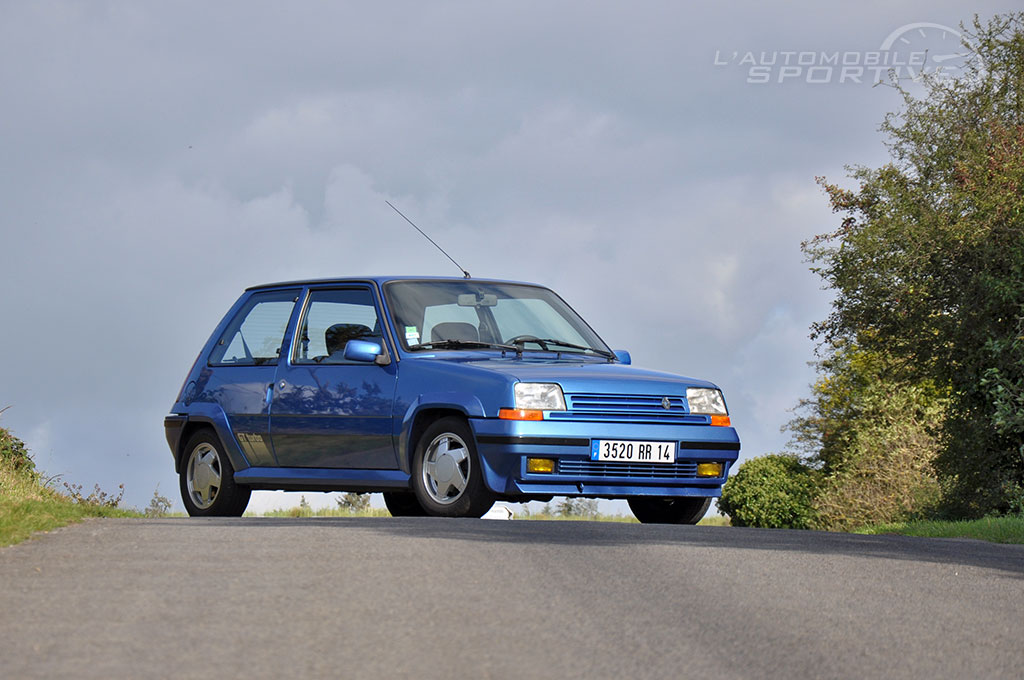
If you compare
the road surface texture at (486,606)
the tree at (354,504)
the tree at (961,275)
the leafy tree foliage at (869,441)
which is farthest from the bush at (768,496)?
the road surface texture at (486,606)

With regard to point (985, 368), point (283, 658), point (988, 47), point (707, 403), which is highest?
point (988, 47)

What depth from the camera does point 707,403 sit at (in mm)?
11438

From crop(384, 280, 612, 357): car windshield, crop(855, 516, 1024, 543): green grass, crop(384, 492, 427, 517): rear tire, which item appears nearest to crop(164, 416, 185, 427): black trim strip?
crop(384, 492, 427, 517): rear tire

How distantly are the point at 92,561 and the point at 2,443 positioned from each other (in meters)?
9.41

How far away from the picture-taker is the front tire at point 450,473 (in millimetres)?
10672

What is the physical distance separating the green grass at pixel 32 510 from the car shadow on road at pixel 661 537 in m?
0.90

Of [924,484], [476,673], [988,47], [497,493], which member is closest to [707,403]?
[497,493]

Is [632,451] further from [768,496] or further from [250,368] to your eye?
[768,496]

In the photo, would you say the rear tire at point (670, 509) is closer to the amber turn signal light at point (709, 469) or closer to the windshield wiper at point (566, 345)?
the amber turn signal light at point (709, 469)

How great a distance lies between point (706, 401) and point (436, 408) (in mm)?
2163

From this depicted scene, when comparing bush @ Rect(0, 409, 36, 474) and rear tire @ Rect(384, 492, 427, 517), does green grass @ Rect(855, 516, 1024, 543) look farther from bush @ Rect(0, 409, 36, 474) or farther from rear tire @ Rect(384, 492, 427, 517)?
bush @ Rect(0, 409, 36, 474)

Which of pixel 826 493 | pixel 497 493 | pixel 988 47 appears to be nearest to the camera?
pixel 497 493

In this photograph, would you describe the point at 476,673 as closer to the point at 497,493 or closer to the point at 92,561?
the point at 92,561

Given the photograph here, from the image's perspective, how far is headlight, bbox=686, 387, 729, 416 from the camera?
11328mm
